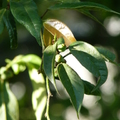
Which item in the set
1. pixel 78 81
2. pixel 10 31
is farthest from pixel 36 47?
pixel 78 81

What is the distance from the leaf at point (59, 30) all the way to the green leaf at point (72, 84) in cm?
9

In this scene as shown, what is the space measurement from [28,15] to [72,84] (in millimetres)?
181

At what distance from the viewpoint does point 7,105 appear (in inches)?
42.8

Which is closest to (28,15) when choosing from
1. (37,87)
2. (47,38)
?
(47,38)

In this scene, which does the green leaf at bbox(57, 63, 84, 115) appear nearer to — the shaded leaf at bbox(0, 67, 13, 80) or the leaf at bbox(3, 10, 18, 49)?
the leaf at bbox(3, 10, 18, 49)

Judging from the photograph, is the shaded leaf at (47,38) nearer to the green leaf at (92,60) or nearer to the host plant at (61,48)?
the host plant at (61,48)

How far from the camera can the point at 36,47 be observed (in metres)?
2.67

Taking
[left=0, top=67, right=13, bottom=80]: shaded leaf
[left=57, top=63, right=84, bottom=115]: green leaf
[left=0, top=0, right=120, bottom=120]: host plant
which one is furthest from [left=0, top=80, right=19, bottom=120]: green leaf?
[left=57, top=63, right=84, bottom=115]: green leaf

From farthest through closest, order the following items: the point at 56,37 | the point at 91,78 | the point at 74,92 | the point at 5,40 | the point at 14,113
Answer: the point at 91,78 < the point at 5,40 < the point at 14,113 < the point at 56,37 < the point at 74,92

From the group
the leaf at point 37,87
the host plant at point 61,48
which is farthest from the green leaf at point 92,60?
the leaf at point 37,87

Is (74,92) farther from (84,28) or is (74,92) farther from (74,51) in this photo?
(84,28)

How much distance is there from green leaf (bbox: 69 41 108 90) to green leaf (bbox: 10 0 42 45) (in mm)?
81

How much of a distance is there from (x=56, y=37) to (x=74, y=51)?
0.30 feet

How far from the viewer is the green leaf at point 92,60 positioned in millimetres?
680
